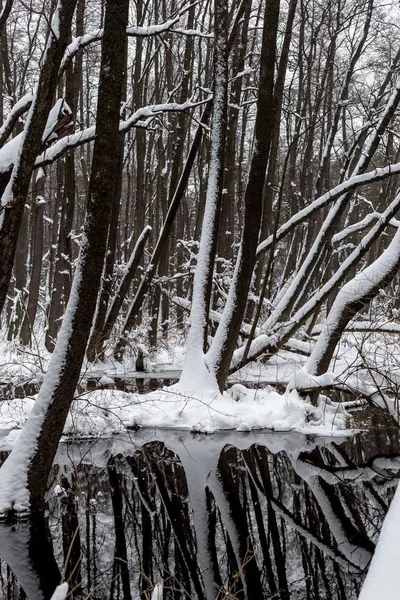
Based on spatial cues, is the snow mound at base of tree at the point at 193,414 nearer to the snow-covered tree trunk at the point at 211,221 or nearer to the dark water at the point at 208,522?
the snow-covered tree trunk at the point at 211,221

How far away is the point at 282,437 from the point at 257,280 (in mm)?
8411

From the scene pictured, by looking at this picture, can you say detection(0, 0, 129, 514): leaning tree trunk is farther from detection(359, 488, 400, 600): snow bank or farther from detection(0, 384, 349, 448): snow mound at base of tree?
detection(359, 488, 400, 600): snow bank

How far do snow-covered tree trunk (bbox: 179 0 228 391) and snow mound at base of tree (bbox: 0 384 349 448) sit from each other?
15.1 inches

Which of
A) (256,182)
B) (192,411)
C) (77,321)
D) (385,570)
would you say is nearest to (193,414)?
(192,411)

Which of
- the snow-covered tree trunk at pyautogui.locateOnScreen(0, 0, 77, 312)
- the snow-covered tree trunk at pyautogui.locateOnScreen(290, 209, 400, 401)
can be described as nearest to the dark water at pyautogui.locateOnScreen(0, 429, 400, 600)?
the snow-covered tree trunk at pyautogui.locateOnScreen(290, 209, 400, 401)

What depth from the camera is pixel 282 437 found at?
27.7ft

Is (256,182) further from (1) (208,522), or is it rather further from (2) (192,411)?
(1) (208,522)

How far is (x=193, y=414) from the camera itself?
29.7 feet

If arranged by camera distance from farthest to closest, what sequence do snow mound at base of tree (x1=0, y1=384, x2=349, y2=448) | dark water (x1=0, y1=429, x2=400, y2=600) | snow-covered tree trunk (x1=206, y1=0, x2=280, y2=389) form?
snow-covered tree trunk (x1=206, y1=0, x2=280, y2=389)
snow mound at base of tree (x1=0, y1=384, x2=349, y2=448)
dark water (x1=0, y1=429, x2=400, y2=600)

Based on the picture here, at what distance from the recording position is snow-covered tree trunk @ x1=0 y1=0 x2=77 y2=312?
5992 mm

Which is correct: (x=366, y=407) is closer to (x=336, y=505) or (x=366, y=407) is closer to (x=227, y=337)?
(x=227, y=337)

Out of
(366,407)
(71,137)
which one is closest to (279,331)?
(366,407)

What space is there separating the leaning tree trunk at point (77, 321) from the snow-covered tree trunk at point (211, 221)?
3932 mm

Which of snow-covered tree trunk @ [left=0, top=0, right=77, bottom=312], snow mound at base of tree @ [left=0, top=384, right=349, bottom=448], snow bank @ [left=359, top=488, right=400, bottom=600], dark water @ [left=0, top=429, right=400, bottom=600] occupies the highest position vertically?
snow-covered tree trunk @ [left=0, top=0, right=77, bottom=312]
